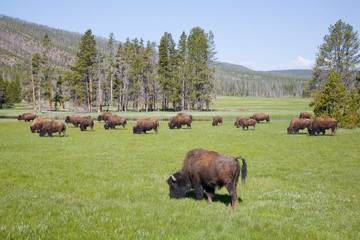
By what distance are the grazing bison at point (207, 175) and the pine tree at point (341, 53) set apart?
5160 cm

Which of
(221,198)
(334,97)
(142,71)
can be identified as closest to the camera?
(221,198)

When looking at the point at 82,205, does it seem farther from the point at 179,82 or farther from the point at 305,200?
the point at 179,82

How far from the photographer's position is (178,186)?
8156mm

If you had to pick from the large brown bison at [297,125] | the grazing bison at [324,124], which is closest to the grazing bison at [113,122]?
the large brown bison at [297,125]

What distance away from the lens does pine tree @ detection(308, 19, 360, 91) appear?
50.6 m

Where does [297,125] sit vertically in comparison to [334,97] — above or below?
below

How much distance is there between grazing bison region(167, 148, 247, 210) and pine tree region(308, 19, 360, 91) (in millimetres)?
51600

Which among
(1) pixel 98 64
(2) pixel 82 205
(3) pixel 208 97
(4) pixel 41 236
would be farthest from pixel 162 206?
(1) pixel 98 64

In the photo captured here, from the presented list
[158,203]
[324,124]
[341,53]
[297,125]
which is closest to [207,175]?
[158,203]

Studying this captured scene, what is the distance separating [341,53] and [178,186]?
181 feet

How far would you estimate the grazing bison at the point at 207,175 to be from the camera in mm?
7145

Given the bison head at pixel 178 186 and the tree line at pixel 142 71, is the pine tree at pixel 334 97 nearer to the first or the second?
the bison head at pixel 178 186

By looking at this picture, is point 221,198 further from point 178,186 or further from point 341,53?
point 341,53

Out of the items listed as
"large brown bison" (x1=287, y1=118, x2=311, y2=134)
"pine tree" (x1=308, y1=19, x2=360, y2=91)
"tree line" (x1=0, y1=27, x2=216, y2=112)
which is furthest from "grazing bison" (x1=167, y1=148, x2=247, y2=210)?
"tree line" (x1=0, y1=27, x2=216, y2=112)
